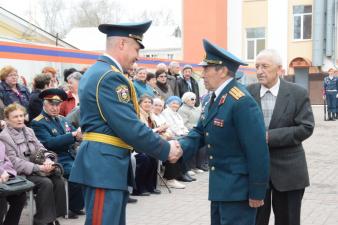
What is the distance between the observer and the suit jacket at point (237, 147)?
3750 mm

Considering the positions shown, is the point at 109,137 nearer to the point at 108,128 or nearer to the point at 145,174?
the point at 108,128

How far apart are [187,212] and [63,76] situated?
441cm

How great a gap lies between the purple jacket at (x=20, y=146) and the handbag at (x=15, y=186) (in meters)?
0.26

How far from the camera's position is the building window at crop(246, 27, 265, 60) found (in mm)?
34844

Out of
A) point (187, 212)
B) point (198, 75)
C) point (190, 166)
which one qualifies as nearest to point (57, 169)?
point (187, 212)

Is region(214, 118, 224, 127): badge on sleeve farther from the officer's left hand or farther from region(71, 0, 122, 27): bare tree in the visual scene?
region(71, 0, 122, 27): bare tree

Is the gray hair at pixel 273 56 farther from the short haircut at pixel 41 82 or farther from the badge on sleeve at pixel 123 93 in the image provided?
the short haircut at pixel 41 82

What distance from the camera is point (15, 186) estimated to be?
5.76m

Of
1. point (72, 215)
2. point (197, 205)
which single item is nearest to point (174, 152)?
point (72, 215)

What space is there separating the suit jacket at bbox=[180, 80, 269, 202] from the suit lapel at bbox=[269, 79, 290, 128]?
739 mm

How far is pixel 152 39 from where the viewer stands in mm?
51469

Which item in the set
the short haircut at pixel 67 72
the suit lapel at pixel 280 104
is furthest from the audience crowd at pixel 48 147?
the suit lapel at pixel 280 104

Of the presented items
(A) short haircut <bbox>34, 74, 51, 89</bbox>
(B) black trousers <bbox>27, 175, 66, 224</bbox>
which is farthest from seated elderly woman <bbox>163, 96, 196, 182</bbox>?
(B) black trousers <bbox>27, 175, 66, 224</bbox>

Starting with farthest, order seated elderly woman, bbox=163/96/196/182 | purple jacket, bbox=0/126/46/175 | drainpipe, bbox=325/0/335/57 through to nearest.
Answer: drainpipe, bbox=325/0/335/57 < seated elderly woman, bbox=163/96/196/182 < purple jacket, bbox=0/126/46/175
